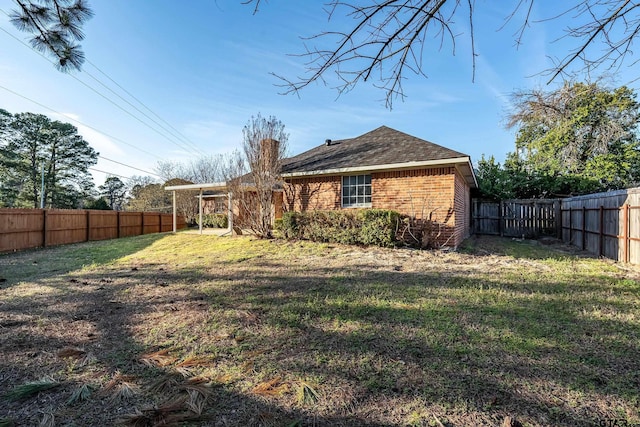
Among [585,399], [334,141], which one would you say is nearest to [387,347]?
[585,399]

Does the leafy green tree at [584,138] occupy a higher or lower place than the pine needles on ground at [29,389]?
higher

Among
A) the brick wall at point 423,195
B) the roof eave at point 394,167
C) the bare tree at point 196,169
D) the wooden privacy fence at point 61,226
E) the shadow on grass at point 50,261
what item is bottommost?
the shadow on grass at point 50,261

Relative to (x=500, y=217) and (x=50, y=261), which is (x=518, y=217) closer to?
(x=500, y=217)

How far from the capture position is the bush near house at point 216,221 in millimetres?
21219

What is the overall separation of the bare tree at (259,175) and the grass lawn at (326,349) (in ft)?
16.2

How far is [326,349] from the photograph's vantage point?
319 cm

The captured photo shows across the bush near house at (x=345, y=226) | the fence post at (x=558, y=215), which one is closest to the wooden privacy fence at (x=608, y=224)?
the fence post at (x=558, y=215)

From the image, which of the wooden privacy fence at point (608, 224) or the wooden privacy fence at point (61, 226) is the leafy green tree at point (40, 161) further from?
the wooden privacy fence at point (608, 224)

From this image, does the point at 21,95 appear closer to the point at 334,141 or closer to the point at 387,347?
the point at 334,141

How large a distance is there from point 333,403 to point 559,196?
65.2ft

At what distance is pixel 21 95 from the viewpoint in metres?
19.4

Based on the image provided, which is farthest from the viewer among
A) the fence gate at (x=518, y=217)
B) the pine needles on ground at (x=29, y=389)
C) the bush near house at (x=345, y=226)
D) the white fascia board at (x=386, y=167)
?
the fence gate at (x=518, y=217)

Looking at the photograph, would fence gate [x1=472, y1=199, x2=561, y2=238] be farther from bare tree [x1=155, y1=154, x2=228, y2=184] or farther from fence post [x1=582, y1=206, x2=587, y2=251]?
bare tree [x1=155, y1=154, x2=228, y2=184]

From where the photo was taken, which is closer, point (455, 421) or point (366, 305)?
point (455, 421)
